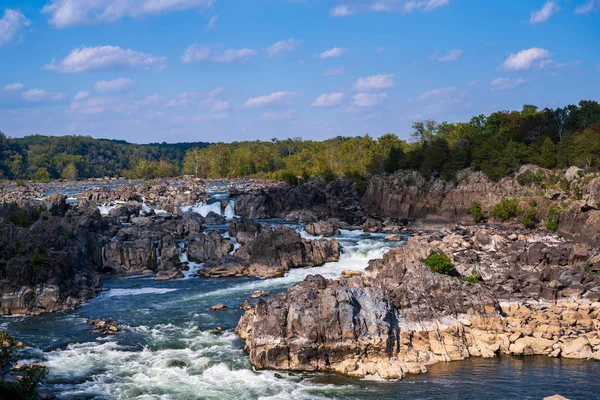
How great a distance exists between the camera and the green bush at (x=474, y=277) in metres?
40.0

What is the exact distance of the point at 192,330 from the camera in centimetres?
3525

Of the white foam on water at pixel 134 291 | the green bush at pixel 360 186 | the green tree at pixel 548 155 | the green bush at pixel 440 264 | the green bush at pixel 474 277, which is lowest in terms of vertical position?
the white foam on water at pixel 134 291

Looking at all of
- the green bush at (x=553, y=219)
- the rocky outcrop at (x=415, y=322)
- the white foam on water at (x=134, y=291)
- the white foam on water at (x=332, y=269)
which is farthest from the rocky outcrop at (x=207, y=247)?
the green bush at (x=553, y=219)

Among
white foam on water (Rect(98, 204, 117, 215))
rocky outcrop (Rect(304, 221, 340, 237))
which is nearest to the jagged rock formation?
rocky outcrop (Rect(304, 221, 340, 237))

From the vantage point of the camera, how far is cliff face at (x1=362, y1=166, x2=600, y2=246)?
6188 centimetres

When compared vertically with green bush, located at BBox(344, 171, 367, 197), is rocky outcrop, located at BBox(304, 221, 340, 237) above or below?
below

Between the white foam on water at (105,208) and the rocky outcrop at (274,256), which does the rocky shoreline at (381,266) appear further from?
the white foam on water at (105,208)

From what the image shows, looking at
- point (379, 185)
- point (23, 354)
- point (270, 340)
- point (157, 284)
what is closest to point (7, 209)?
point (157, 284)

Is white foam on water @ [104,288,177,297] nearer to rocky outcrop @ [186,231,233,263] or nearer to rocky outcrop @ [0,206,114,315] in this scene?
rocky outcrop @ [0,206,114,315]

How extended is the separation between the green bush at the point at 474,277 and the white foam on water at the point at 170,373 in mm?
16621

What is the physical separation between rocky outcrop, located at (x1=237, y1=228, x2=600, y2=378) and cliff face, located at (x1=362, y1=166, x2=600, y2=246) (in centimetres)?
2532

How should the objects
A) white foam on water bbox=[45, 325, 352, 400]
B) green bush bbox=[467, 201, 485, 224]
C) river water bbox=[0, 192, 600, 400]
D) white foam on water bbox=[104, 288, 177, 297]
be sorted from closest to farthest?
river water bbox=[0, 192, 600, 400] → white foam on water bbox=[45, 325, 352, 400] → white foam on water bbox=[104, 288, 177, 297] → green bush bbox=[467, 201, 485, 224]

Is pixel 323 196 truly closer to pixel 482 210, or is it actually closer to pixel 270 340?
pixel 482 210

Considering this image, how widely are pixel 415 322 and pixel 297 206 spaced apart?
5249 cm
